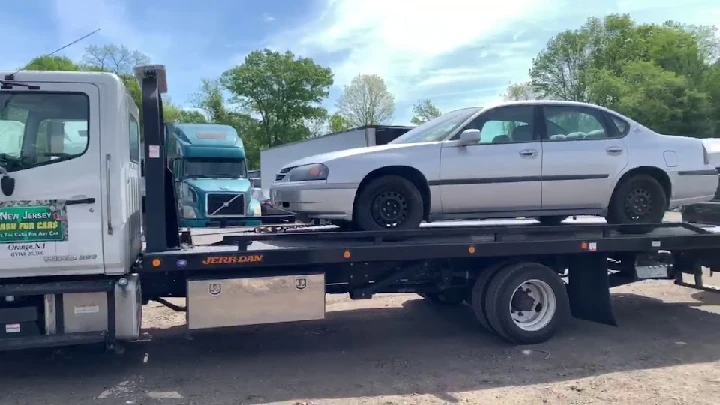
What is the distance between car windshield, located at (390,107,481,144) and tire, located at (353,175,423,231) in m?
0.67

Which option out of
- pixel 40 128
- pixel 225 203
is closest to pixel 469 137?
pixel 40 128

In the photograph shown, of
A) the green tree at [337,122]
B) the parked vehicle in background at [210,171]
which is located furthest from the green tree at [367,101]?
the parked vehicle in background at [210,171]

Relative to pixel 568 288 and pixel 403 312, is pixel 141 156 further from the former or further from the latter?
pixel 568 288

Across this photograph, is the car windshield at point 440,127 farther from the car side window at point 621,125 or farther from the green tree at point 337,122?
the green tree at point 337,122

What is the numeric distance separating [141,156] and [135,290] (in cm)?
119

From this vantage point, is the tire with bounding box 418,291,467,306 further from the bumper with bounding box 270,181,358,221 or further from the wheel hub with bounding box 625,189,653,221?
the wheel hub with bounding box 625,189,653,221

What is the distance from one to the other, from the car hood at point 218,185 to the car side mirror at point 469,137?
10.3 m

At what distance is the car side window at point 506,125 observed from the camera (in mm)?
6465

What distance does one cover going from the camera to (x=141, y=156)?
564 centimetres

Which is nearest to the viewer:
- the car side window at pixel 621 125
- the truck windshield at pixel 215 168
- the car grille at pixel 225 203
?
the car side window at pixel 621 125

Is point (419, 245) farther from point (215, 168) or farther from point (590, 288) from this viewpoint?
point (215, 168)

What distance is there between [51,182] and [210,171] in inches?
447

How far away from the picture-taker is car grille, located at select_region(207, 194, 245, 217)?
1540 centimetres

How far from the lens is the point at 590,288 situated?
22.6 ft
